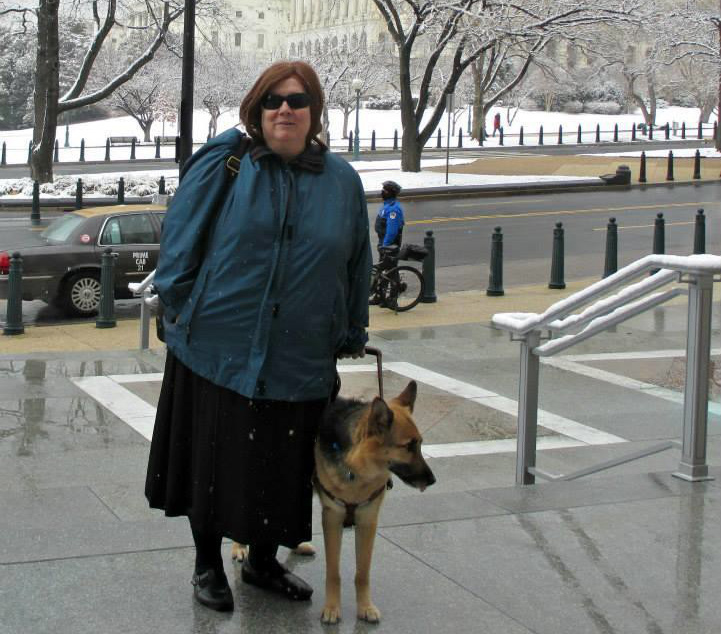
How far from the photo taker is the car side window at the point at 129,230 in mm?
15367

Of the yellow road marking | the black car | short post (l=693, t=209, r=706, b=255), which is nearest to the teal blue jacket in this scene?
the black car

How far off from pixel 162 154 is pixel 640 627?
183ft

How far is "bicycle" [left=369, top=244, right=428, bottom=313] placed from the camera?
14859 mm

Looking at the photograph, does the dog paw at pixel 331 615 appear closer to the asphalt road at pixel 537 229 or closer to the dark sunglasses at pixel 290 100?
the dark sunglasses at pixel 290 100

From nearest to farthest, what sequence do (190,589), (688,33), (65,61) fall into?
(190,589)
(688,33)
(65,61)

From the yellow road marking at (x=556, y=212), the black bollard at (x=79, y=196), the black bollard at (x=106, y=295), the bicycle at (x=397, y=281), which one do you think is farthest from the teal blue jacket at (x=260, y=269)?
the black bollard at (x=79, y=196)

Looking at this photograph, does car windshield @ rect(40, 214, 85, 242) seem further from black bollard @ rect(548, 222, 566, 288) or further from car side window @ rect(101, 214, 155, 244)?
black bollard @ rect(548, 222, 566, 288)

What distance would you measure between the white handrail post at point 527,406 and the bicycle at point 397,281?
26.9 ft

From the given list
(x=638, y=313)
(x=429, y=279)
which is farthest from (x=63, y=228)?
(x=638, y=313)

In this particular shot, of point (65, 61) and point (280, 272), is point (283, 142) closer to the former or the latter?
point (280, 272)

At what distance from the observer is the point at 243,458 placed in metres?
4.09

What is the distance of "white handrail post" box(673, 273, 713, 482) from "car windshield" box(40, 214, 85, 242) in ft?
34.5

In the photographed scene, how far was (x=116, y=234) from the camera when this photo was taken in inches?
606

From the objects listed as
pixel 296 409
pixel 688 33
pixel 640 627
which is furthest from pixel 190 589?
pixel 688 33
